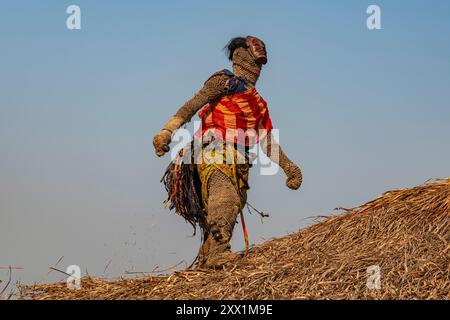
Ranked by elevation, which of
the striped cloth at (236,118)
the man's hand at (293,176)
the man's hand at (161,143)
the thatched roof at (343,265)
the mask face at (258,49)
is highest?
the mask face at (258,49)

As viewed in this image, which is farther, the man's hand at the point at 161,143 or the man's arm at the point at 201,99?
the man's arm at the point at 201,99

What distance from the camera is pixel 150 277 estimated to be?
7.83 m

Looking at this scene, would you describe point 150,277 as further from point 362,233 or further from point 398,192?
point 398,192

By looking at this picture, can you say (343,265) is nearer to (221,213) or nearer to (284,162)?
(221,213)

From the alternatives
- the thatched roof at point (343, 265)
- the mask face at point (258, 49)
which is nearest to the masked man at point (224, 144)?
the mask face at point (258, 49)

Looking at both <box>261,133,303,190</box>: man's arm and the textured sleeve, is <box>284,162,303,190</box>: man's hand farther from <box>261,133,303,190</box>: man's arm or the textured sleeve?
the textured sleeve

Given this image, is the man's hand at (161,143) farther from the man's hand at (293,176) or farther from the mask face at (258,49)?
the man's hand at (293,176)

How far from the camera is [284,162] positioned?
29.4 ft

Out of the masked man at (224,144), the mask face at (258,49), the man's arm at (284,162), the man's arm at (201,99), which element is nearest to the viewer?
the masked man at (224,144)

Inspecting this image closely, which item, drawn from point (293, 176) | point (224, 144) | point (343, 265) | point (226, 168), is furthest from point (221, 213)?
point (343, 265)

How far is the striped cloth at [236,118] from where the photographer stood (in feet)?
27.6

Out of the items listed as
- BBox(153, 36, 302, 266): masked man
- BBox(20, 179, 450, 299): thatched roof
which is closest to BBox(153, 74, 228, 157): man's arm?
BBox(153, 36, 302, 266): masked man

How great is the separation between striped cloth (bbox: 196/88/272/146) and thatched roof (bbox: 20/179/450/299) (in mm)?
1104
